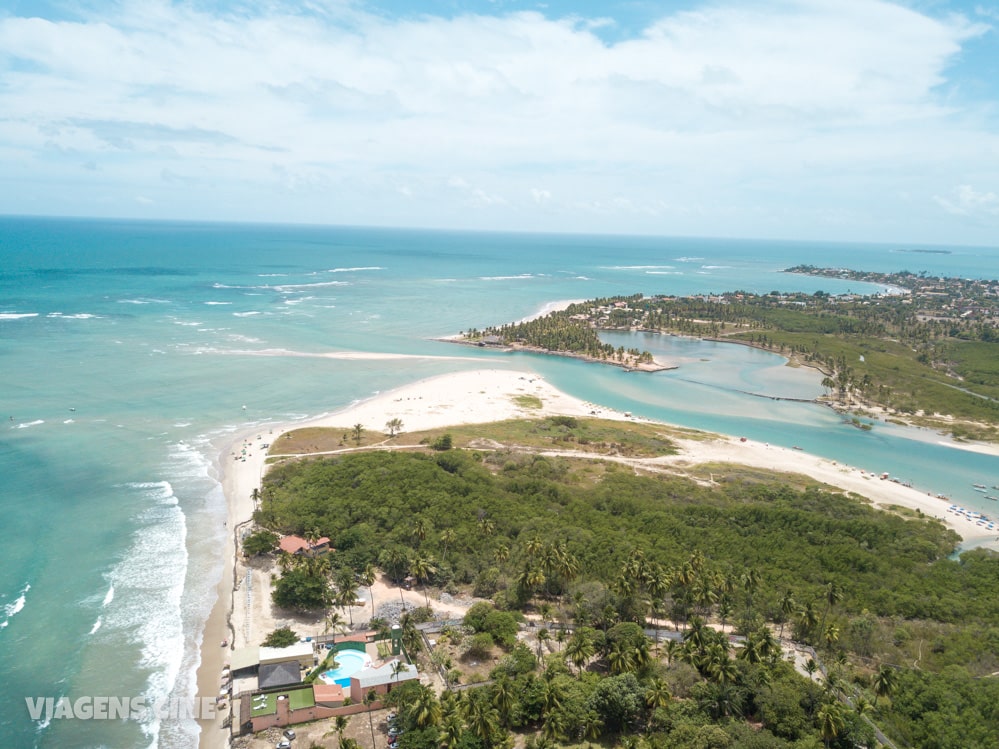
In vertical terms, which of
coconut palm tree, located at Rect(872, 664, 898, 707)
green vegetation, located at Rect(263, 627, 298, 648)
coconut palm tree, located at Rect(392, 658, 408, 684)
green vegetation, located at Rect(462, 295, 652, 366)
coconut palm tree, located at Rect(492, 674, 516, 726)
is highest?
green vegetation, located at Rect(462, 295, 652, 366)

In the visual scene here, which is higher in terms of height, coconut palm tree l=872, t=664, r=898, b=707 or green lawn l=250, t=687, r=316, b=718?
coconut palm tree l=872, t=664, r=898, b=707

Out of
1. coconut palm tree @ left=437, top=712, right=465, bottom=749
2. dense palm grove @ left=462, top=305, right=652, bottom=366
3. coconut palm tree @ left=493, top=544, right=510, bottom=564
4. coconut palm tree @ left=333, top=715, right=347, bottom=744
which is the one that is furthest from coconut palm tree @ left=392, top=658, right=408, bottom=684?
dense palm grove @ left=462, top=305, right=652, bottom=366

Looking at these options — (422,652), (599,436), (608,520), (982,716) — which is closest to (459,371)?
(599,436)

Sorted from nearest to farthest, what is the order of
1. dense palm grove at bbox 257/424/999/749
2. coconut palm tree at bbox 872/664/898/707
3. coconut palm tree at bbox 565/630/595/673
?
dense palm grove at bbox 257/424/999/749, coconut palm tree at bbox 872/664/898/707, coconut palm tree at bbox 565/630/595/673

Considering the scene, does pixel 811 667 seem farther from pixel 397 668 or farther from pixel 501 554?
pixel 397 668

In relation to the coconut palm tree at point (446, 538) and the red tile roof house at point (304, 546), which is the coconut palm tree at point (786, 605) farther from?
the red tile roof house at point (304, 546)

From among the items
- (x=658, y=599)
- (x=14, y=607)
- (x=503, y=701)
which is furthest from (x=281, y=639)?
(x=658, y=599)

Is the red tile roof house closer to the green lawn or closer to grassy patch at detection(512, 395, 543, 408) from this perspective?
the green lawn
